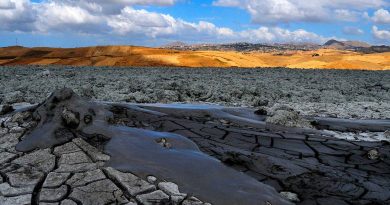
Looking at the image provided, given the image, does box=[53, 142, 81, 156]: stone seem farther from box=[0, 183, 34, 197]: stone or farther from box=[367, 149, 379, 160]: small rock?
box=[367, 149, 379, 160]: small rock

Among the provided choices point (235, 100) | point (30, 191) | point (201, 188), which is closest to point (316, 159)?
point (201, 188)

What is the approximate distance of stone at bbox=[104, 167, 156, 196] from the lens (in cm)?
298

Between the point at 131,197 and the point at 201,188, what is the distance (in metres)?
0.45

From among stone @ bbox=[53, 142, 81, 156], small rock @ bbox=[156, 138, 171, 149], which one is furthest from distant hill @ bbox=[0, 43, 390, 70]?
stone @ bbox=[53, 142, 81, 156]

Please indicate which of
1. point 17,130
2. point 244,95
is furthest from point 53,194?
point 244,95

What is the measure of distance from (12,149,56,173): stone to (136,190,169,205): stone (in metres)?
0.77

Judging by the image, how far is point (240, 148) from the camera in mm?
4047

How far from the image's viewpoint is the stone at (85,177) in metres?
3.05

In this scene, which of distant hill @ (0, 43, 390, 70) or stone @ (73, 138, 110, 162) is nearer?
stone @ (73, 138, 110, 162)

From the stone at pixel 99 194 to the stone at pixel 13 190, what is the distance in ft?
0.96

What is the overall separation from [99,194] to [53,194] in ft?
0.92

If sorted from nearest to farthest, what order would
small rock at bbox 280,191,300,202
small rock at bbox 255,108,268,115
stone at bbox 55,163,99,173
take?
1. small rock at bbox 280,191,300,202
2. stone at bbox 55,163,99,173
3. small rock at bbox 255,108,268,115

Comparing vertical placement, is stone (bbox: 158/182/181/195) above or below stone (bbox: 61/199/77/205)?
above

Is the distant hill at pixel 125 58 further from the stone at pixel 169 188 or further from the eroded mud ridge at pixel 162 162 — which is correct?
the stone at pixel 169 188
